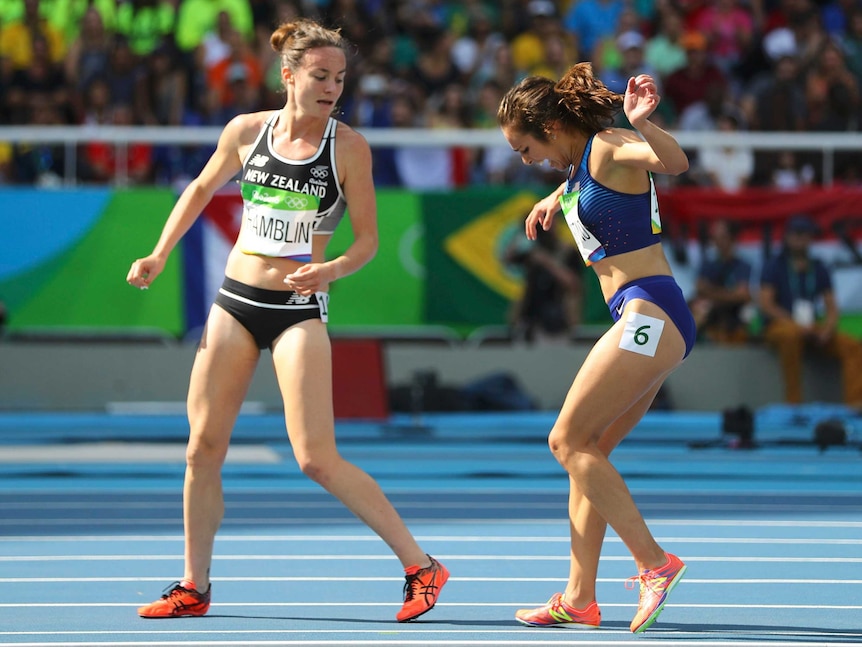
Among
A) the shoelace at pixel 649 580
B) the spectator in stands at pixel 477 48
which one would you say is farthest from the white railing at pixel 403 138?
the shoelace at pixel 649 580

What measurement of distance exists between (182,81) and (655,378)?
39.0ft

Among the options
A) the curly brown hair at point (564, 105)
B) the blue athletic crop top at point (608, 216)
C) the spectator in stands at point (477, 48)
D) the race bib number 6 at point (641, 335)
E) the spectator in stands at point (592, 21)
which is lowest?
the race bib number 6 at point (641, 335)

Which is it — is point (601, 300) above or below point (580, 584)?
above

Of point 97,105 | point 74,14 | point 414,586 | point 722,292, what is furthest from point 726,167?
point 414,586

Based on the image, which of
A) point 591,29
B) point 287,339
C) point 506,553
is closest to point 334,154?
point 287,339

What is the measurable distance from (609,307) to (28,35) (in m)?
13.3

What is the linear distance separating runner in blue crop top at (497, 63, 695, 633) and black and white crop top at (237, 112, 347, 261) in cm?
73

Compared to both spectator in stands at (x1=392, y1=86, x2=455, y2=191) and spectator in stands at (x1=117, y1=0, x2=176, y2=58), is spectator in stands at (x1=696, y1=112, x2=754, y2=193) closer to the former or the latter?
spectator in stands at (x1=392, y1=86, x2=455, y2=191)

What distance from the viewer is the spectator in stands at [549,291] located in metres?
15.5

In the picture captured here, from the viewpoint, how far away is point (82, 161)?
51.5 ft

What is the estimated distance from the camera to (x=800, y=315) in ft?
50.7

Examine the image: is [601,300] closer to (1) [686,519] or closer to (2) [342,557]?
(1) [686,519]

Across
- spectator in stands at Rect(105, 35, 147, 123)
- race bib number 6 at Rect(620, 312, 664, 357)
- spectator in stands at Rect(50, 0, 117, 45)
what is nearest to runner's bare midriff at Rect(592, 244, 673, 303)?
race bib number 6 at Rect(620, 312, 664, 357)

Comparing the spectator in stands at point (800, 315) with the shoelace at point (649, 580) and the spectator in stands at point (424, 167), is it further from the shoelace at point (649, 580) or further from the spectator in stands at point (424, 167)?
the shoelace at point (649, 580)
